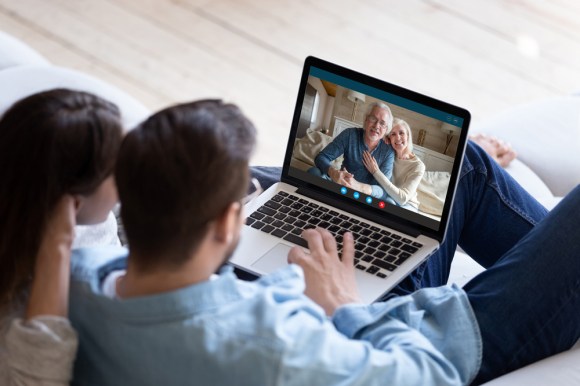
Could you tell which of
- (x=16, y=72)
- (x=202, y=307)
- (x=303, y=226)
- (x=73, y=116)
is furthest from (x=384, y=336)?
(x=16, y=72)

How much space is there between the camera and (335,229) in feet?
5.66

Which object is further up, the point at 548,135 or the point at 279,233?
the point at 548,135

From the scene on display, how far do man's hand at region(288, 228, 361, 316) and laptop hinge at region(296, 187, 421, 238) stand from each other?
141 millimetres

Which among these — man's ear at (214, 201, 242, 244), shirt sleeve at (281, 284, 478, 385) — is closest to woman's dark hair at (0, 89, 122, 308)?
man's ear at (214, 201, 242, 244)

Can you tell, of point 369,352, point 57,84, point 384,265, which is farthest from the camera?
point 57,84

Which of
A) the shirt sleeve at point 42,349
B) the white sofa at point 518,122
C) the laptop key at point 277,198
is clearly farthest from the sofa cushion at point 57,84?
the shirt sleeve at point 42,349

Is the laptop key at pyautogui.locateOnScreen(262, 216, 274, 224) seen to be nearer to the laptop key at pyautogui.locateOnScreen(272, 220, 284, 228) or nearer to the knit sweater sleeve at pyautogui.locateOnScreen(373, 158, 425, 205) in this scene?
the laptop key at pyautogui.locateOnScreen(272, 220, 284, 228)

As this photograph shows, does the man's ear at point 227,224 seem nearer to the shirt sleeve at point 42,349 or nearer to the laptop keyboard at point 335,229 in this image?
the shirt sleeve at point 42,349

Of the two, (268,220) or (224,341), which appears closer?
(224,341)

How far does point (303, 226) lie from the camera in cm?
172

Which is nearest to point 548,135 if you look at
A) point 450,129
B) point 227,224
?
point 450,129

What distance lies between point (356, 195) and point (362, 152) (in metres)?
0.08

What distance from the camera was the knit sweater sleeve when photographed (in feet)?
5.60

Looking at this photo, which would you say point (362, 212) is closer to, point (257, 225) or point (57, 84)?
point (257, 225)
